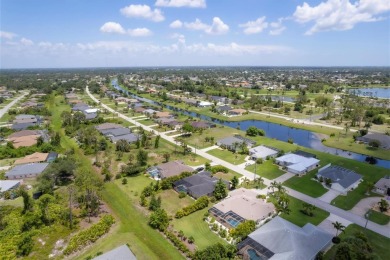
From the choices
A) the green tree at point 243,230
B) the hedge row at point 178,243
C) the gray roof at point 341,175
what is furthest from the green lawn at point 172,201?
the gray roof at point 341,175

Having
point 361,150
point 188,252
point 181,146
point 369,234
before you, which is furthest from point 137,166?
point 361,150

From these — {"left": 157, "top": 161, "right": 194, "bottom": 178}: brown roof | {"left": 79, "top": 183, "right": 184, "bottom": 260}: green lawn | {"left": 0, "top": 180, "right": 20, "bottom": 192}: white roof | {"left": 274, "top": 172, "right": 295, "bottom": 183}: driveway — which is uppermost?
{"left": 157, "top": 161, "right": 194, "bottom": 178}: brown roof

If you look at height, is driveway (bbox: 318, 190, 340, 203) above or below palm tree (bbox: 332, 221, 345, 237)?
below

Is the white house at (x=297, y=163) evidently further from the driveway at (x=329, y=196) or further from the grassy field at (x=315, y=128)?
the grassy field at (x=315, y=128)

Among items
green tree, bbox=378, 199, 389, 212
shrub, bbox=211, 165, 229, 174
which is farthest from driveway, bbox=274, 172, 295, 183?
green tree, bbox=378, 199, 389, 212

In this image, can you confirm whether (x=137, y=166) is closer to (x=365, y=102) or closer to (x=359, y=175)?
(x=359, y=175)

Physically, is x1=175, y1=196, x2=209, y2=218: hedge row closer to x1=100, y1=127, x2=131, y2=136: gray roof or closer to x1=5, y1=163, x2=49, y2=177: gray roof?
x1=5, y1=163, x2=49, y2=177: gray roof

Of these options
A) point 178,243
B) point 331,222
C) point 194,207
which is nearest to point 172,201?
point 194,207

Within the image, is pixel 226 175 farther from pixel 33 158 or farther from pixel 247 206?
pixel 33 158
